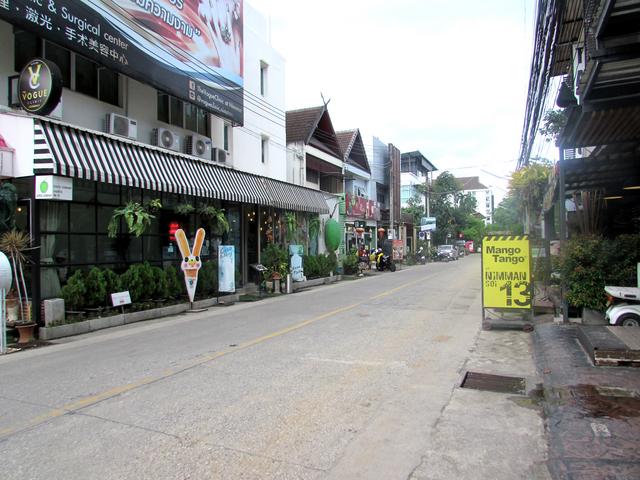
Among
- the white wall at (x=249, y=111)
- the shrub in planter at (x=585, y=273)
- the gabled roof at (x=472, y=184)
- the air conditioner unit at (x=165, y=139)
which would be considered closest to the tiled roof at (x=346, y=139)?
the white wall at (x=249, y=111)

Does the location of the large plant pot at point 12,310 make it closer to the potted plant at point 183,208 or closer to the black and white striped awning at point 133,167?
the black and white striped awning at point 133,167

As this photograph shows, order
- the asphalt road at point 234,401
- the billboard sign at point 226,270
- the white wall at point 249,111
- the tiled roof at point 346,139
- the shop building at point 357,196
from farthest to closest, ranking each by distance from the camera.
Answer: the tiled roof at point 346,139 < the shop building at point 357,196 < the billboard sign at point 226,270 < the white wall at point 249,111 < the asphalt road at point 234,401

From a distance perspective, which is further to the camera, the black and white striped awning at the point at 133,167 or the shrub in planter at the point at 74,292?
the shrub in planter at the point at 74,292

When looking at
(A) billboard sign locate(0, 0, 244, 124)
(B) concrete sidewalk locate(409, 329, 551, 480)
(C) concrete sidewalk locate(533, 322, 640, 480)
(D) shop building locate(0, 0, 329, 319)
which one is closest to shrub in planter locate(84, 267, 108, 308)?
(D) shop building locate(0, 0, 329, 319)

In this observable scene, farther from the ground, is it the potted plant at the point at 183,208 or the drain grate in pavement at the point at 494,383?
the potted plant at the point at 183,208

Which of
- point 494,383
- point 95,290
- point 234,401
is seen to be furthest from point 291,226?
point 234,401

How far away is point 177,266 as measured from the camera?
15.7 metres

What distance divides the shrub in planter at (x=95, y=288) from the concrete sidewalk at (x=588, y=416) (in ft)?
31.8

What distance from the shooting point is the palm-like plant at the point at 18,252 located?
9.91 m

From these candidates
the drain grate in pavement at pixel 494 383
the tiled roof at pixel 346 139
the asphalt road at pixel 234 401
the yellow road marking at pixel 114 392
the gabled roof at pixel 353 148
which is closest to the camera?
the asphalt road at pixel 234 401

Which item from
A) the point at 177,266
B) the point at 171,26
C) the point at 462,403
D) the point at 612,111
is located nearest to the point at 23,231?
the point at 177,266

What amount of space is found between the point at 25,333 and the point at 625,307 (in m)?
11.3

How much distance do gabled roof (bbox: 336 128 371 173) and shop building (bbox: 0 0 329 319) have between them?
41.6 ft

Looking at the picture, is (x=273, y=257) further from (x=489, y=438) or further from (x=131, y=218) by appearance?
(x=489, y=438)
